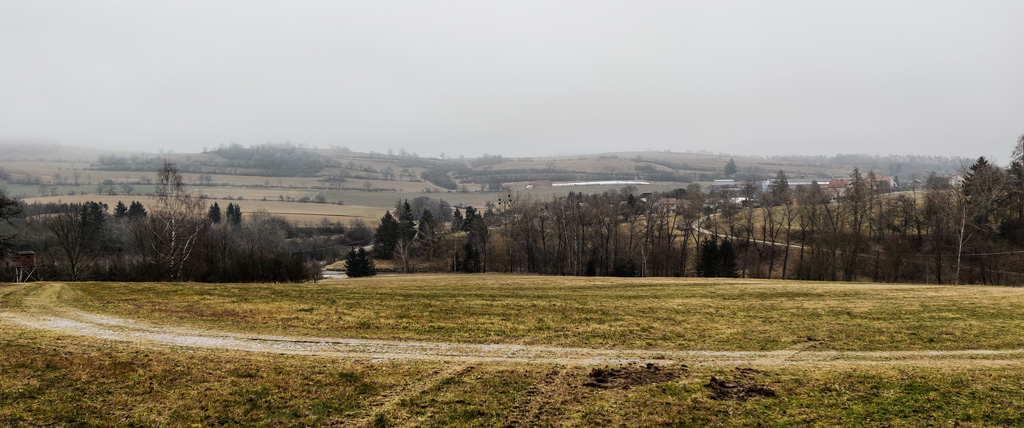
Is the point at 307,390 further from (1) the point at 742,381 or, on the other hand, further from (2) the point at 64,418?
(1) the point at 742,381

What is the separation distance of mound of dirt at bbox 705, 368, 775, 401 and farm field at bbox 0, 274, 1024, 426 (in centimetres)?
7

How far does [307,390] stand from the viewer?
39.1 feet

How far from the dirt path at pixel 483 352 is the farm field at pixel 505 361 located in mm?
108

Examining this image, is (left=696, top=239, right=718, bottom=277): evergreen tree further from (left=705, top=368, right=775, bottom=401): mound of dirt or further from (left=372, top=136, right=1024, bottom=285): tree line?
(left=705, top=368, right=775, bottom=401): mound of dirt

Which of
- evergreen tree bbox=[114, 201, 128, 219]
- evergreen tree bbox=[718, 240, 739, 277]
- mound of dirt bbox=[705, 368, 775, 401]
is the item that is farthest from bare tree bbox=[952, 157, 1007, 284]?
evergreen tree bbox=[114, 201, 128, 219]

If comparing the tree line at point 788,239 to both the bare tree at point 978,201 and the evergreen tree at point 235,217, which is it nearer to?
the bare tree at point 978,201

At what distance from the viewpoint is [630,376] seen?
1320 centimetres

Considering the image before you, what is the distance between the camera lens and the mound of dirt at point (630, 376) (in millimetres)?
12555

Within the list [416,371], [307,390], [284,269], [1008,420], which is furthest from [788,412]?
[284,269]

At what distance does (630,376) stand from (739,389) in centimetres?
266

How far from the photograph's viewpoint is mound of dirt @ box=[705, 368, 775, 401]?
37.9 ft

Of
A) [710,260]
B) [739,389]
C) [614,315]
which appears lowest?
[710,260]

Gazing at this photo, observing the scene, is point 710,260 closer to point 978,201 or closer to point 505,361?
point 978,201

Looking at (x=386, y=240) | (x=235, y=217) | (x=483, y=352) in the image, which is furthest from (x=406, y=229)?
(x=483, y=352)
